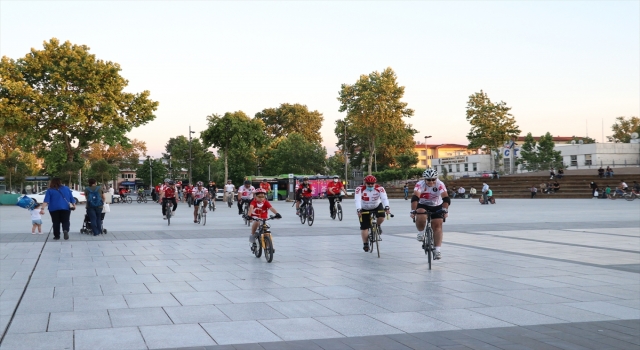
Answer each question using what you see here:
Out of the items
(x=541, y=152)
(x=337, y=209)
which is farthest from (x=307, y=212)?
(x=541, y=152)

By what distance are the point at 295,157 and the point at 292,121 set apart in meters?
12.7

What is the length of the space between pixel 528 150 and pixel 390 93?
4222 cm

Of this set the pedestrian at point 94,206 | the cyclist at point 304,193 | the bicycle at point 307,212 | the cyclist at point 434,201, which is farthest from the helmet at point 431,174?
the cyclist at point 304,193

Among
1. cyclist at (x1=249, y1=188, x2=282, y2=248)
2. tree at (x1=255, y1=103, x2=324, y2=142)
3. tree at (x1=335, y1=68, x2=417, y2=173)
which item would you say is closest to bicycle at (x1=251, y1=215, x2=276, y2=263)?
cyclist at (x1=249, y1=188, x2=282, y2=248)

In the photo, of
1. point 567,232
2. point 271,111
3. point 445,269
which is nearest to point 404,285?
point 445,269

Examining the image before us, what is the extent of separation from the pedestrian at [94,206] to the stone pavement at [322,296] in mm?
3116

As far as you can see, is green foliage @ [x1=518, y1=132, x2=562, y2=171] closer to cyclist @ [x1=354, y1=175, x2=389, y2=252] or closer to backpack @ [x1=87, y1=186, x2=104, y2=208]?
backpack @ [x1=87, y1=186, x2=104, y2=208]

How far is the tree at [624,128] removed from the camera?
4348 inches

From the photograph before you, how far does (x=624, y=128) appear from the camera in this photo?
112m

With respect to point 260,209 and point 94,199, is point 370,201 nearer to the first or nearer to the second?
point 260,209

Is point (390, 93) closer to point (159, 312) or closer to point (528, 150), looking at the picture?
point (528, 150)

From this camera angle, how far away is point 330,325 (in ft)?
21.3

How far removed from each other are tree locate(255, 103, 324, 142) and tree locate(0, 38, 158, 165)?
151ft

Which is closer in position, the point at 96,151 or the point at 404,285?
the point at 404,285
